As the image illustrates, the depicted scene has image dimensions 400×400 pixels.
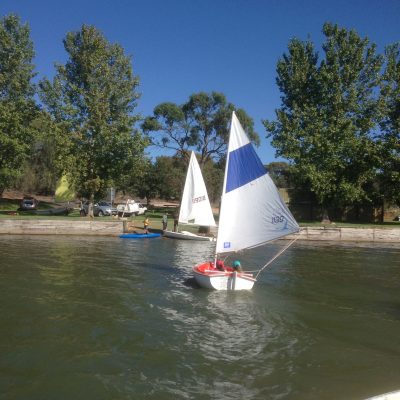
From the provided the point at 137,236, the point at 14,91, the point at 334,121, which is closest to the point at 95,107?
the point at 14,91

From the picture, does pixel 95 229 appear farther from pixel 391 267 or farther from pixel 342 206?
pixel 342 206

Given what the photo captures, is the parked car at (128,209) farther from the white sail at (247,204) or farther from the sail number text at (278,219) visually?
the sail number text at (278,219)

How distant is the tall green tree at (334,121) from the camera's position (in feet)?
189

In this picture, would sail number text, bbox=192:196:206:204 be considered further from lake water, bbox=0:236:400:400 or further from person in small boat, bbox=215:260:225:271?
person in small boat, bbox=215:260:225:271

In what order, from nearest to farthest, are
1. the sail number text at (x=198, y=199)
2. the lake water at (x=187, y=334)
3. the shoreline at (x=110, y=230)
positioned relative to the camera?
the lake water at (x=187, y=334)
the sail number text at (x=198, y=199)
the shoreline at (x=110, y=230)

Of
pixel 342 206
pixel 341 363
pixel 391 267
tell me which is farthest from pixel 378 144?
pixel 341 363

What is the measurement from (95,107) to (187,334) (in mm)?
44414

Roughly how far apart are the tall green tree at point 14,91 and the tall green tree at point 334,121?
32518 millimetres

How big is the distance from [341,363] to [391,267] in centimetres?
2052

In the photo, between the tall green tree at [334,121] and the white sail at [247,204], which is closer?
the white sail at [247,204]

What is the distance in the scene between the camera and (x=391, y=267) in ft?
103

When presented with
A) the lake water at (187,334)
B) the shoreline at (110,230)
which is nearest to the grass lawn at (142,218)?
the shoreline at (110,230)

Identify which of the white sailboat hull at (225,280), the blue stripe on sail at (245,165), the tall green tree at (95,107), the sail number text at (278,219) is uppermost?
the tall green tree at (95,107)

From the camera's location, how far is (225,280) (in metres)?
21.2
